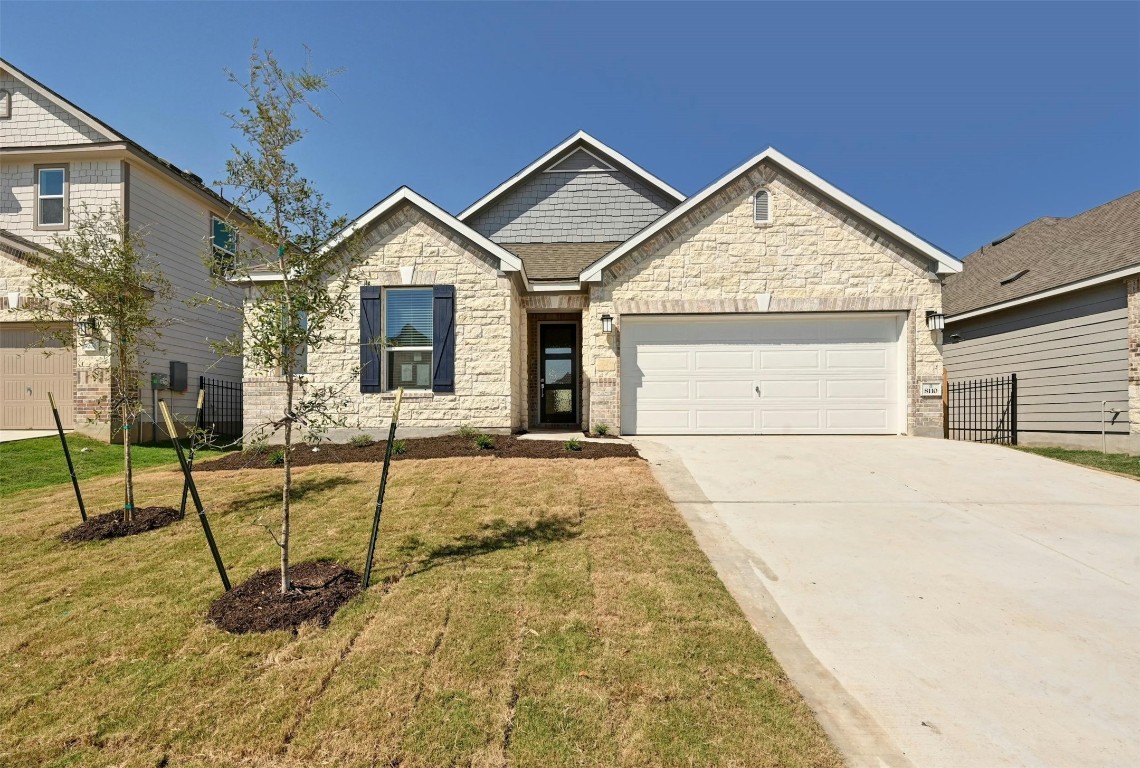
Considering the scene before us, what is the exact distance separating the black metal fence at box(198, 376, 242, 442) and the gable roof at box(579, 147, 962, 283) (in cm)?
1076

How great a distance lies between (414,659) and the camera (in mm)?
3088

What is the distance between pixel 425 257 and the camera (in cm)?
1023

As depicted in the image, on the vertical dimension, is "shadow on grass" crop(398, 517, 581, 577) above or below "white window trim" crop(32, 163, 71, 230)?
below

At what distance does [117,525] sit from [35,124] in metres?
13.6

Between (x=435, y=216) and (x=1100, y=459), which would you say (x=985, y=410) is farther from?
(x=435, y=216)

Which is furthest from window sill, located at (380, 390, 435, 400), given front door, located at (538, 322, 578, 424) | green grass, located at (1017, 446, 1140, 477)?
green grass, located at (1017, 446, 1140, 477)

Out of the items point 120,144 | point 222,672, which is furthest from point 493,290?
point 120,144

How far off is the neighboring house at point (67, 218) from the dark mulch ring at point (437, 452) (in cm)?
344

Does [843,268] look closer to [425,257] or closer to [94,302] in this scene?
[425,257]

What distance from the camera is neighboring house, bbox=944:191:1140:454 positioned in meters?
10.3

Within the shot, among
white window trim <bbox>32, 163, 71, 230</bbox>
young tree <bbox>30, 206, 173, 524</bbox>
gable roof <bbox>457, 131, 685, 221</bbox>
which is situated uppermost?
gable roof <bbox>457, 131, 685, 221</bbox>

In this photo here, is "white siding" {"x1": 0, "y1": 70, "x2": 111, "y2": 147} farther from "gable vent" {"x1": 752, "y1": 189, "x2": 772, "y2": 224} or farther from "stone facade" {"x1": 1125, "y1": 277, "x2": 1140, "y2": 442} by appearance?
"stone facade" {"x1": 1125, "y1": 277, "x2": 1140, "y2": 442}

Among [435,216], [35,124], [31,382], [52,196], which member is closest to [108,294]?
[435,216]

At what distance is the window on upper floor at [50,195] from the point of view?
12.5 m
